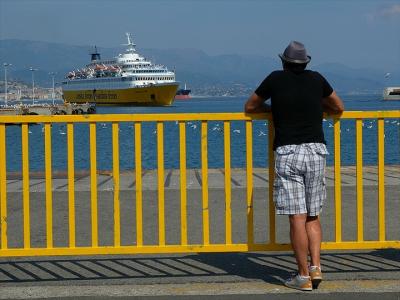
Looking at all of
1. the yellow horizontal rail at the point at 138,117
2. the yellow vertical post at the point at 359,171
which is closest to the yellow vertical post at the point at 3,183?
the yellow horizontal rail at the point at 138,117

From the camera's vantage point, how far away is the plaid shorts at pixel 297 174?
5570mm

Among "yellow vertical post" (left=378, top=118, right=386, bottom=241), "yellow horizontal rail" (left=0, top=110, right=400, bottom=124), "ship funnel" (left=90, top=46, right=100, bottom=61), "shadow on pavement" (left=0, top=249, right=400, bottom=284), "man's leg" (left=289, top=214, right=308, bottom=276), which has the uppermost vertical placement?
"ship funnel" (left=90, top=46, right=100, bottom=61)

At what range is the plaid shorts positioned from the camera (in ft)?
18.3

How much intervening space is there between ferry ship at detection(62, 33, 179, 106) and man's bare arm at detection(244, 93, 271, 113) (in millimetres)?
126795

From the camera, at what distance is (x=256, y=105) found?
5.85 metres

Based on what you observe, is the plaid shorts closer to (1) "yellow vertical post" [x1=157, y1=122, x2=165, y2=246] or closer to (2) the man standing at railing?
(2) the man standing at railing

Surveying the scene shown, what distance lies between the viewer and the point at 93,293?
220 inches

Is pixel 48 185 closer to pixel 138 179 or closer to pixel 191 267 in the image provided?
pixel 138 179

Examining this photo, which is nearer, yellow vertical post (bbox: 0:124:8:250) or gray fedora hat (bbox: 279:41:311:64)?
gray fedora hat (bbox: 279:41:311:64)

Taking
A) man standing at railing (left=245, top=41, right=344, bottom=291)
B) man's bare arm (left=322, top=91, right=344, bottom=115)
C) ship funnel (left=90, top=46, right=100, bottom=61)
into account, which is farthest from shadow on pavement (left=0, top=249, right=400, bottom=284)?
ship funnel (left=90, top=46, right=100, bottom=61)

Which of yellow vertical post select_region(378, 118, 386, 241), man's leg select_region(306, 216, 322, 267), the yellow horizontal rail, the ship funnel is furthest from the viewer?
the ship funnel

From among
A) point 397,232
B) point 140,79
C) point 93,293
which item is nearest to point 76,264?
point 93,293

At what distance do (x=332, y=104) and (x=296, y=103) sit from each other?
17.8 inches

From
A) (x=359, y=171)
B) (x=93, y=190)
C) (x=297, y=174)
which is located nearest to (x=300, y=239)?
(x=297, y=174)
